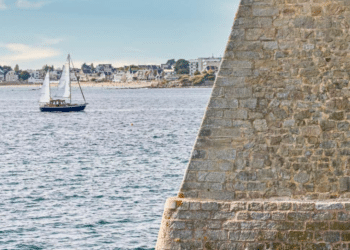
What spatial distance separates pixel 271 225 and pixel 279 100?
173 centimetres

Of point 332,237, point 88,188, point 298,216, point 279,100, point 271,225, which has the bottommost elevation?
point 88,188

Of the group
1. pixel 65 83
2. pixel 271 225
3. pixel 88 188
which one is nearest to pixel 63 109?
pixel 65 83

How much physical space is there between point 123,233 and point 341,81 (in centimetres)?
1091

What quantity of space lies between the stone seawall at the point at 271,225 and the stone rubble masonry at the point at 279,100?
0.07m

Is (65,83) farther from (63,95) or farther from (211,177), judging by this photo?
(211,177)

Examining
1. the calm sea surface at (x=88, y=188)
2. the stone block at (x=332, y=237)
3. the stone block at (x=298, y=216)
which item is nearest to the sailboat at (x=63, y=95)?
the calm sea surface at (x=88, y=188)

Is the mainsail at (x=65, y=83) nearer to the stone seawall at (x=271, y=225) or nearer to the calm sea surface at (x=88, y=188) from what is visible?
the calm sea surface at (x=88, y=188)

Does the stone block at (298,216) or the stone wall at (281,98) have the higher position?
the stone wall at (281,98)

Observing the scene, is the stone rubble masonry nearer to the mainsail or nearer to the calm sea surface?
the calm sea surface

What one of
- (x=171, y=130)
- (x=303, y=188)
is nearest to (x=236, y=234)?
(x=303, y=188)

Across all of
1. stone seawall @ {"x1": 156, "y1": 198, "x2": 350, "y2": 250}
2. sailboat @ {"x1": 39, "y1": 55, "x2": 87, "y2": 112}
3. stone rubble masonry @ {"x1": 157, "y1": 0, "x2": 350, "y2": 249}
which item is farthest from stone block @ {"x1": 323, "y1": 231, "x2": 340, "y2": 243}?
sailboat @ {"x1": 39, "y1": 55, "x2": 87, "y2": 112}

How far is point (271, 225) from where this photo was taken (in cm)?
842

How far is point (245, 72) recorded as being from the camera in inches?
336

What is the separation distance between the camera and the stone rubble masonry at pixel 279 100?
27.8 feet
